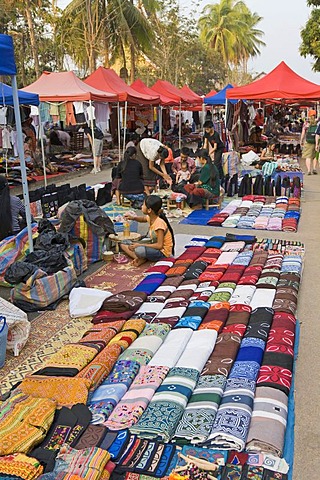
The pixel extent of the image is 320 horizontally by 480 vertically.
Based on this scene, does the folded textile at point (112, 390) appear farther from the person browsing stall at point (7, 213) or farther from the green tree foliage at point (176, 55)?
the green tree foliage at point (176, 55)

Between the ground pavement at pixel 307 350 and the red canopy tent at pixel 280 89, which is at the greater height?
the red canopy tent at pixel 280 89

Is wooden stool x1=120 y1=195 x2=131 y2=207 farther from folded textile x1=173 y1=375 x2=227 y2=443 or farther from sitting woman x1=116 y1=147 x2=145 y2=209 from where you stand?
folded textile x1=173 y1=375 x2=227 y2=443

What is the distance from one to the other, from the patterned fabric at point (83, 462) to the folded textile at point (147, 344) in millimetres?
1046

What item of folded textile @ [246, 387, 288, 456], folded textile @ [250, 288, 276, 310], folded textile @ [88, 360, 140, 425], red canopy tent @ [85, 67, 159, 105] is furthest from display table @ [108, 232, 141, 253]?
red canopy tent @ [85, 67, 159, 105]

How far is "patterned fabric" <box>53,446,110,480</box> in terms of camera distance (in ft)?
8.54

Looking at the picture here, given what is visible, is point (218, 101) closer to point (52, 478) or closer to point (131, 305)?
point (131, 305)

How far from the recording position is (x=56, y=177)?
13.1 metres

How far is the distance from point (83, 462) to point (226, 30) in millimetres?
43138

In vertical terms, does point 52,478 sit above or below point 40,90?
below

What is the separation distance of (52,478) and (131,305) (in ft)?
7.20

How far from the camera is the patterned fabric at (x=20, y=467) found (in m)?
2.59

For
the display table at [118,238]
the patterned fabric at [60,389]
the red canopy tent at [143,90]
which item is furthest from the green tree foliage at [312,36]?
the patterned fabric at [60,389]

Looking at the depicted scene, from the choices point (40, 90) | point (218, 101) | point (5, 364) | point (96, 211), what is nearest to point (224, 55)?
point (218, 101)

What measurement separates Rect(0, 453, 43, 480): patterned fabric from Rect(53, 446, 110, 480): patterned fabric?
11cm
